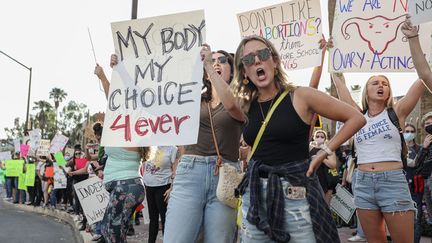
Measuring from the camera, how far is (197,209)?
355 cm

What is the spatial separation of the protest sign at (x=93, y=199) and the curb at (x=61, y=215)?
395 mm

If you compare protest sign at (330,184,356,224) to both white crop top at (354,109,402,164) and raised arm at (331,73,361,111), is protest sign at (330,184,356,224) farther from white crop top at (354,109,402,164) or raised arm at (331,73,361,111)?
white crop top at (354,109,402,164)

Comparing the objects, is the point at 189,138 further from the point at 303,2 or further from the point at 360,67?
the point at 303,2

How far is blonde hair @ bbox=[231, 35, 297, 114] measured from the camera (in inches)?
119

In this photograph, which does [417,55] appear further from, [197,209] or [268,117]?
[197,209]

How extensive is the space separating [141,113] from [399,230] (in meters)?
1.99

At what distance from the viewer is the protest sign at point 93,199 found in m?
7.79

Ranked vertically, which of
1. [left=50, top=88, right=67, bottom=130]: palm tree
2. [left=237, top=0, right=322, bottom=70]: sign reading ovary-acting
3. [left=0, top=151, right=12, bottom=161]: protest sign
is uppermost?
[left=50, top=88, right=67, bottom=130]: palm tree

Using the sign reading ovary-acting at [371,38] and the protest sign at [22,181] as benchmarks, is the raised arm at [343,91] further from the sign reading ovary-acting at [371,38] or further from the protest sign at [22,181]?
the protest sign at [22,181]

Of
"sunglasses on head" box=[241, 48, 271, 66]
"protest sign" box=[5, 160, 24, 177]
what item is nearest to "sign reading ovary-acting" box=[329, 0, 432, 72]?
"sunglasses on head" box=[241, 48, 271, 66]

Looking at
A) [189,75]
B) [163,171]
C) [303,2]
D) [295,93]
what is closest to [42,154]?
[163,171]

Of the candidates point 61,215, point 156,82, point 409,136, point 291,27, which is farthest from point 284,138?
point 61,215

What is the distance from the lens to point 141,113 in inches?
157

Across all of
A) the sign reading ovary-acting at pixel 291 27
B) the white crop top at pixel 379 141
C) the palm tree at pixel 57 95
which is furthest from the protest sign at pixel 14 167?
the palm tree at pixel 57 95
